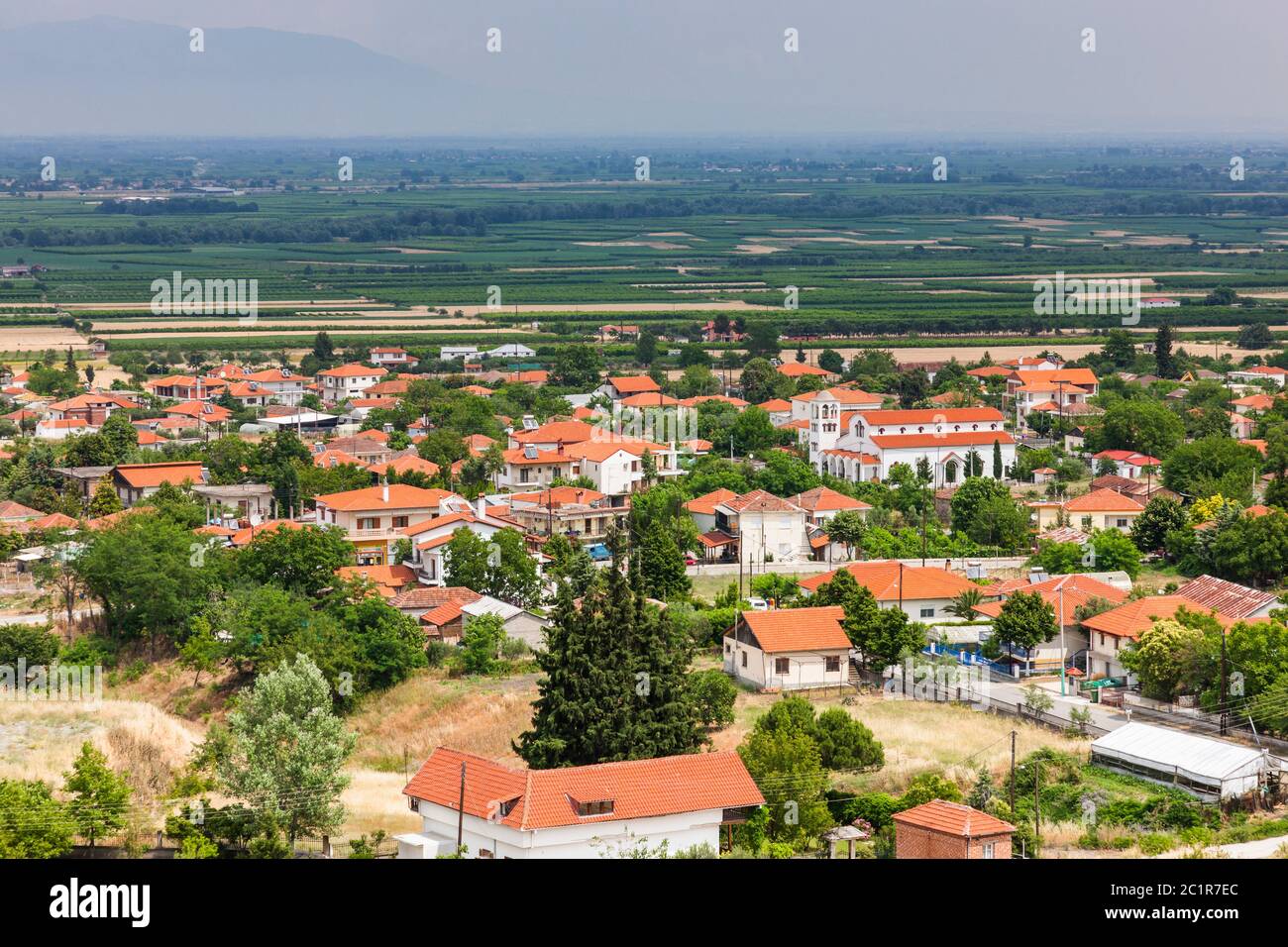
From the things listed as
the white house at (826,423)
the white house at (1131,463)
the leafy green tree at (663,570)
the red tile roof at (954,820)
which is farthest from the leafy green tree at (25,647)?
the white house at (1131,463)

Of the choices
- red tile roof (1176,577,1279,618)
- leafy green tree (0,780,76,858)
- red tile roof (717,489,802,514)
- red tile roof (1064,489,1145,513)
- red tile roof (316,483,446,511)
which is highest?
red tile roof (316,483,446,511)

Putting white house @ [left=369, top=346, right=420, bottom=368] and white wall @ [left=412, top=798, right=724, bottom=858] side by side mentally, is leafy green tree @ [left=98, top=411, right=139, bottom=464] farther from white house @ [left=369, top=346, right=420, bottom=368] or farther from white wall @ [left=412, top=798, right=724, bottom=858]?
white wall @ [left=412, top=798, right=724, bottom=858]

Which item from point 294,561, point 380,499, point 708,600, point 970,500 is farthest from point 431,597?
point 970,500

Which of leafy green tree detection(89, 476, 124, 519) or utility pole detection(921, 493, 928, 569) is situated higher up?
leafy green tree detection(89, 476, 124, 519)

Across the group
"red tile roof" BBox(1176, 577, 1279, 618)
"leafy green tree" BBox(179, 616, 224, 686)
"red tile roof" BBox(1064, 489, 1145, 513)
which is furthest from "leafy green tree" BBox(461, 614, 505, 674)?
"red tile roof" BBox(1064, 489, 1145, 513)
